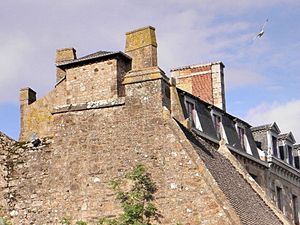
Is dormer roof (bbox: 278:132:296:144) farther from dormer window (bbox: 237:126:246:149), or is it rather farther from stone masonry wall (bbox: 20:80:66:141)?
stone masonry wall (bbox: 20:80:66:141)

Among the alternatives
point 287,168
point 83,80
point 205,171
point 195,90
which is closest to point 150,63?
point 83,80

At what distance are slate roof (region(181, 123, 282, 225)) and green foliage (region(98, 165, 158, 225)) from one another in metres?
1.77

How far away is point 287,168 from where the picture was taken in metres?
32.7

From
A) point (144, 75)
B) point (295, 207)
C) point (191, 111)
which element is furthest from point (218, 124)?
point (144, 75)

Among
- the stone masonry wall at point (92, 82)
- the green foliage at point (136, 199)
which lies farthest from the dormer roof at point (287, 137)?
the green foliage at point (136, 199)

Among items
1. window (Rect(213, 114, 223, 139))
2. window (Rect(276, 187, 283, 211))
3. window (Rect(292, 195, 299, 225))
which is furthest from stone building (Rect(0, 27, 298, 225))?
window (Rect(292, 195, 299, 225))

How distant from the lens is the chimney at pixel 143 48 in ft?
62.8

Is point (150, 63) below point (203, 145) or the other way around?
the other way around

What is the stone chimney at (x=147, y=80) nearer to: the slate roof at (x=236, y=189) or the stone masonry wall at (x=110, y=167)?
the stone masonry wall at (x=110, y=167)

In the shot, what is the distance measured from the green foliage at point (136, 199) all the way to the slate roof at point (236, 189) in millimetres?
1774

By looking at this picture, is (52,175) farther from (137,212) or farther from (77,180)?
(137,212)

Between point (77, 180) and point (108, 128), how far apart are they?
1645 mm

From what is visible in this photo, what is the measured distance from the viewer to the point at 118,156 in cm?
1806

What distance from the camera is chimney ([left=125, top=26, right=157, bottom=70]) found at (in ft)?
62.8
